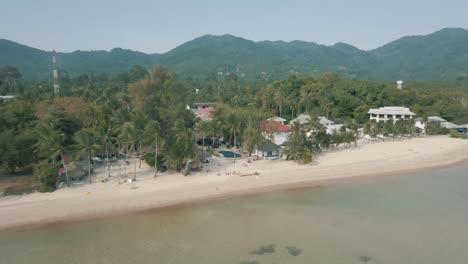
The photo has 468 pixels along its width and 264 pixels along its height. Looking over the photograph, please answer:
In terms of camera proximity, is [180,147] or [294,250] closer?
[294,250]

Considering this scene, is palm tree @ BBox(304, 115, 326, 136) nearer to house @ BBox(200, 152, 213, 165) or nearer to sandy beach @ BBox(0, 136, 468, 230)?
sandy beach @ BBox(0, 136, 468, 230)

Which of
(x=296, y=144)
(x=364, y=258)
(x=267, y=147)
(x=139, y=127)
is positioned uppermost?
(x=139, y=127)

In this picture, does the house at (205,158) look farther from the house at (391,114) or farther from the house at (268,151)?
the house at (391,114)

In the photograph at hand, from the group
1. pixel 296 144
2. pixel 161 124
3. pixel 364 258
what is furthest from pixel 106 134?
pixel 364 258

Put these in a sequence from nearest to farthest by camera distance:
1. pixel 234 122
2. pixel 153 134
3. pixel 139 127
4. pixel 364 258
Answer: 1. pixel 364 258
2. pixel 153 134
3. pixel 139 127
4. pixel 234 122

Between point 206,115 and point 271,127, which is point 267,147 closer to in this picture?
point 271,127

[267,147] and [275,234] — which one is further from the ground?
[267,147]

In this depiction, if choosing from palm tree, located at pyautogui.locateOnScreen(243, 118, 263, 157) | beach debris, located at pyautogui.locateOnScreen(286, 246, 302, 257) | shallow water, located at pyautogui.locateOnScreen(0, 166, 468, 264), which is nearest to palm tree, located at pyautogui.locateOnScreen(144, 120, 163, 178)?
shallow water, located at pyautogui.locateOnScreen(0, 166, 468, 264)
